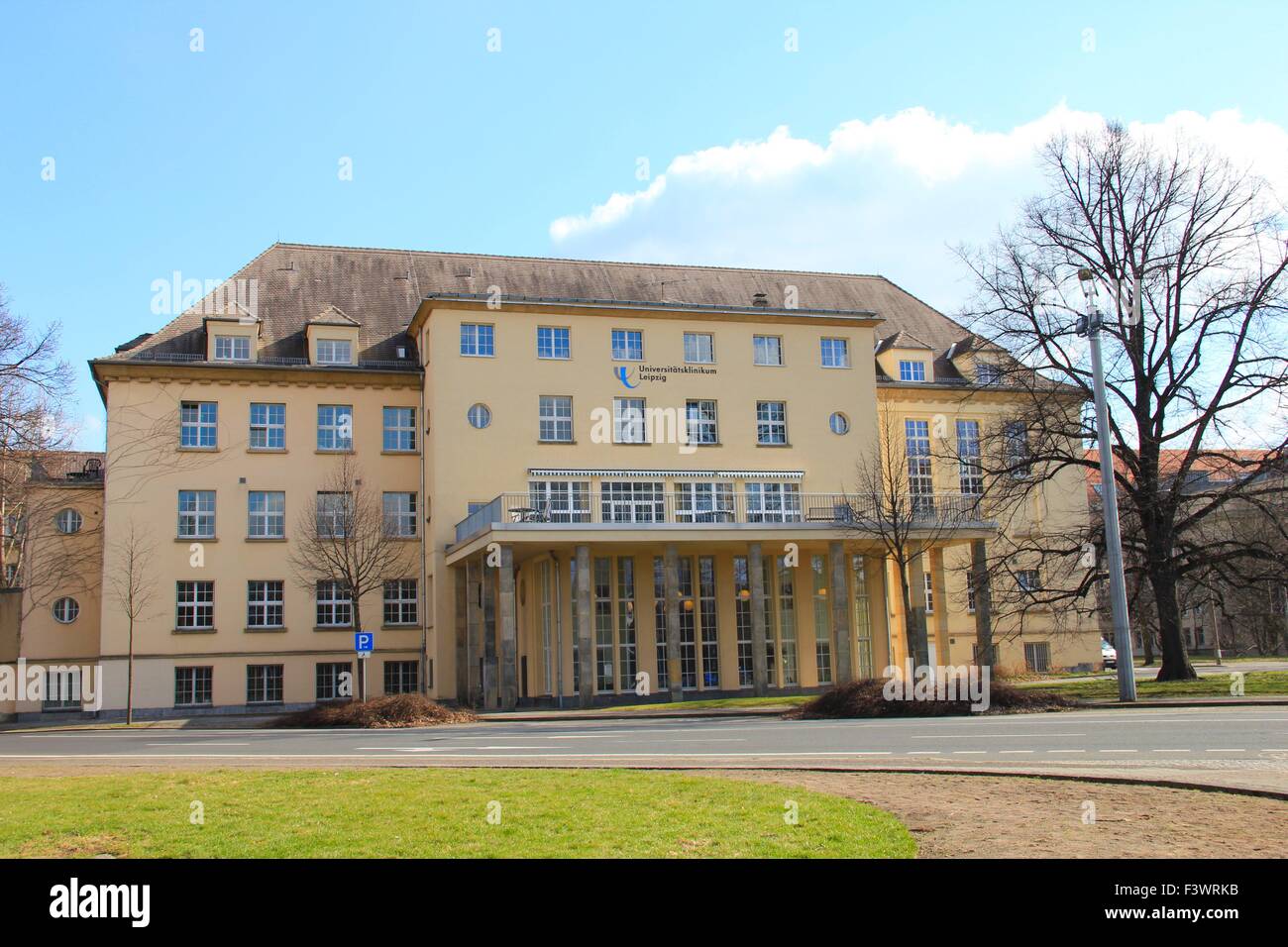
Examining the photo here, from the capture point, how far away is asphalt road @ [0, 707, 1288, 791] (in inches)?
549

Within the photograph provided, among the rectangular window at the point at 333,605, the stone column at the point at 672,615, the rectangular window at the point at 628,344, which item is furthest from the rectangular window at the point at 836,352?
the rectangular window at the point at 333,605

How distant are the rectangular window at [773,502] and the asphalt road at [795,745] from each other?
1526 cm

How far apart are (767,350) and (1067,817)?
34.2 m

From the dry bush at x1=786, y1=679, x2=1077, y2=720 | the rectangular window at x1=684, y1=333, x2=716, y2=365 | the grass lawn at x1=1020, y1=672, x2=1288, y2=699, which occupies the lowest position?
the grass lawn at x1=1020, y1=672, x2=1288, y2=699

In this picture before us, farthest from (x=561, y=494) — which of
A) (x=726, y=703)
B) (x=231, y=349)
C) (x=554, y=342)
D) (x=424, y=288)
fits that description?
(x=231, y=349)

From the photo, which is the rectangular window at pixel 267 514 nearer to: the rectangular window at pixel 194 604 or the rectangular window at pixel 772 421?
the rectangular window at pixel 194 604

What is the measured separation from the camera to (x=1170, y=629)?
31.0m

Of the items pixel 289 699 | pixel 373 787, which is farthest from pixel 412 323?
pixel 373 787

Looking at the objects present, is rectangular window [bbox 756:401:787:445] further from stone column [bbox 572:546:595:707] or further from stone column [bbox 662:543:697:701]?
stone column [bbox 572:546:595:707]

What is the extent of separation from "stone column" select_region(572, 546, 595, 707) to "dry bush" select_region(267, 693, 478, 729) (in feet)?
15.7

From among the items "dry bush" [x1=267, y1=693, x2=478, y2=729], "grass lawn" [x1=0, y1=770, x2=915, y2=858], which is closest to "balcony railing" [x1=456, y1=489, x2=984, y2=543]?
"dry bush" [x1=267, y1=693, x2=478, y2=729]

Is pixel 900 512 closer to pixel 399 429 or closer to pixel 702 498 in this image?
pixel 702 498
